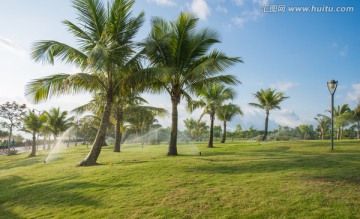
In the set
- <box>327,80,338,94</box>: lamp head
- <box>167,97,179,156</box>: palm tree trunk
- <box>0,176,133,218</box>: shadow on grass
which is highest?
<box>327,80,338,94</box>: lamp head

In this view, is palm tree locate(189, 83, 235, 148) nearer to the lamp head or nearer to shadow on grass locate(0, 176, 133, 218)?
the lamp head

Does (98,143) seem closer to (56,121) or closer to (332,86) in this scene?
(332,86)

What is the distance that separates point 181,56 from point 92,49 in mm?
5267

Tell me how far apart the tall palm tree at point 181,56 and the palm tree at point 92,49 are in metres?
1.72

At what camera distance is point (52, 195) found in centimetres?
771

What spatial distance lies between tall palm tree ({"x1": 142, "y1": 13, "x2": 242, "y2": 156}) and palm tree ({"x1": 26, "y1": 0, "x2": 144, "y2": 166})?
1719 millimetres

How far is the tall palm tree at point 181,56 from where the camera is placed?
14.6 m

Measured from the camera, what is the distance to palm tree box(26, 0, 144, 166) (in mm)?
11977

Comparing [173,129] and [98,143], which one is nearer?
[98,143]

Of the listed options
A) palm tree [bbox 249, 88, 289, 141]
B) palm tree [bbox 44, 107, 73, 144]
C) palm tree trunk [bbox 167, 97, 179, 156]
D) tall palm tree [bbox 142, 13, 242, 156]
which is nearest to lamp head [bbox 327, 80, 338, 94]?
tall palm tree [bbox 142, 13, 242, 156]

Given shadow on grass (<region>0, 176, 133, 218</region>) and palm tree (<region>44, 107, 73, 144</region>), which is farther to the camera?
palm tree (<region>44, 107, 73, 144</region>)

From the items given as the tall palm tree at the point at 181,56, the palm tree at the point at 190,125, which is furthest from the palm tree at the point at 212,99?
the palm tree at the point at 190,125

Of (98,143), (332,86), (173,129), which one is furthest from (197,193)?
(332,86)

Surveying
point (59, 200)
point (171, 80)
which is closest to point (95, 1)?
point (171, 80)
